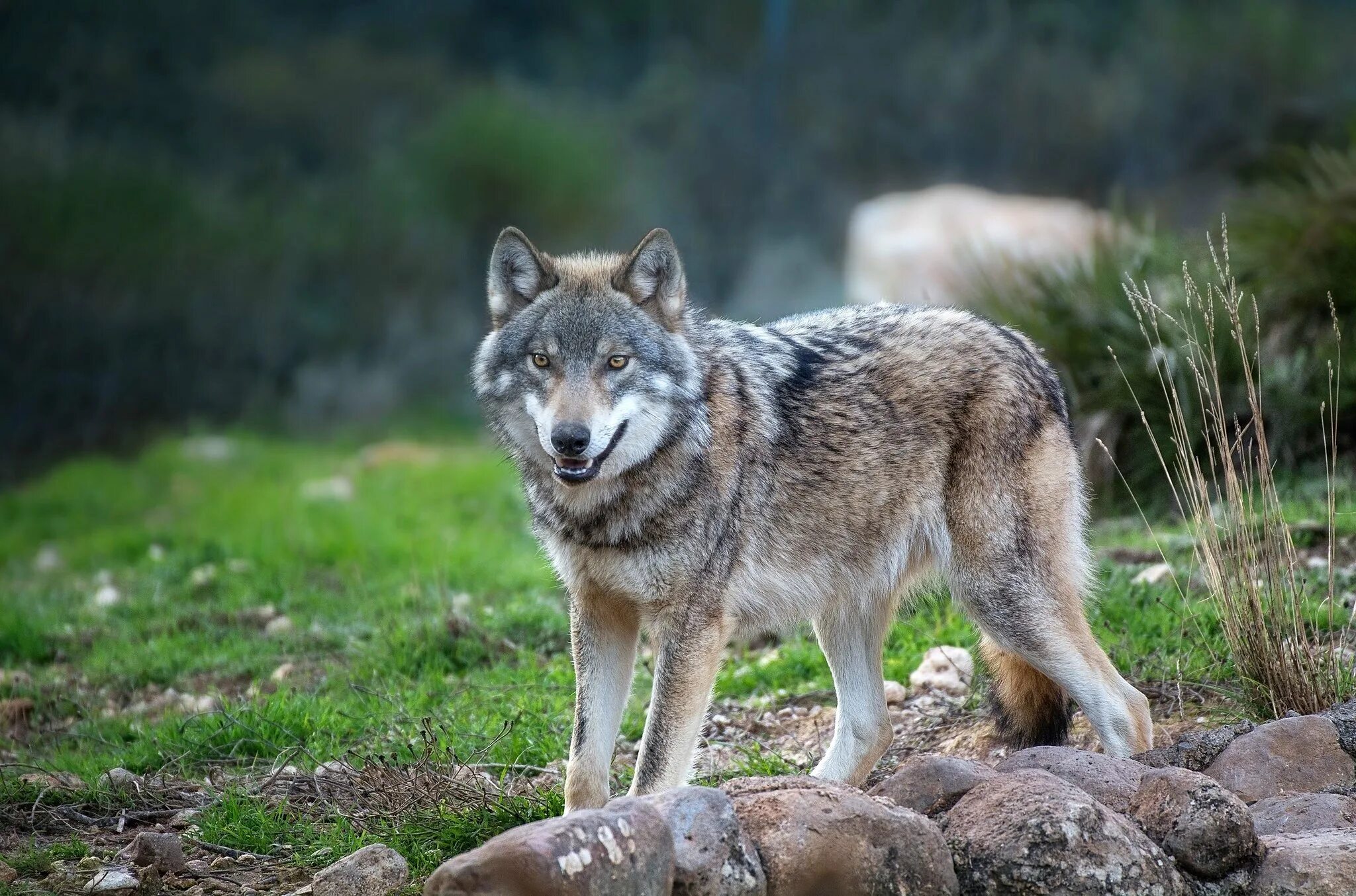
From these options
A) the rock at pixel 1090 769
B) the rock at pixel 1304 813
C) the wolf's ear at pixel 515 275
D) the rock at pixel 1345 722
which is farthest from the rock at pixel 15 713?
the rock at pixel 1345 722

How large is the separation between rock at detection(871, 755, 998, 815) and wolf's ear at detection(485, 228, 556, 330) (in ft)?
6.54

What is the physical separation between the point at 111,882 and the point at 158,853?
0.19 m

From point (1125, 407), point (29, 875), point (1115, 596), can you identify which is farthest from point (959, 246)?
point (29, 875)

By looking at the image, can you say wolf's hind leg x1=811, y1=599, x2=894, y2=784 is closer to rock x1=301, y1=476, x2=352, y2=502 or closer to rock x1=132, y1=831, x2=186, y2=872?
rock x1=132, y1=831, x2=186, y2=872

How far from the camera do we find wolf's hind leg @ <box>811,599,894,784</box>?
15.4 feet

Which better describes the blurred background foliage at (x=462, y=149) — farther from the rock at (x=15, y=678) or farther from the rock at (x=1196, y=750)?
the rock at (x=1196, y=750)

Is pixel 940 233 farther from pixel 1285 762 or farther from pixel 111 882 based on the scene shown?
pixel 111 882

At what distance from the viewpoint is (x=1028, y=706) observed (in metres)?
4.54

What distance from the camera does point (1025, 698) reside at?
14.9 ft

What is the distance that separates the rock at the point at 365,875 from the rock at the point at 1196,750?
2202 mm

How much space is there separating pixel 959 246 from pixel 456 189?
6649mm

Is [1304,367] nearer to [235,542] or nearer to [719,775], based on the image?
[719,775]

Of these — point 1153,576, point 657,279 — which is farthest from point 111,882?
point 1153,576

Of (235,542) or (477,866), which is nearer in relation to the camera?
(477,866)
